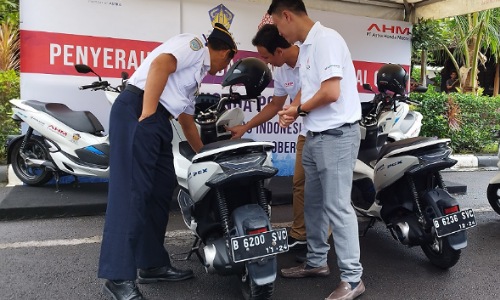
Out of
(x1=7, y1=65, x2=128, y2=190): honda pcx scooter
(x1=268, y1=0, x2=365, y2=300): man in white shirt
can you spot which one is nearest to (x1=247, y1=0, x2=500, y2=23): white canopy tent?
(x1=7, y1=65, x2=128, y2=190): honda pcx scooter

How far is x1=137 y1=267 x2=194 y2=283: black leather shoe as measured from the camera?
2975mm

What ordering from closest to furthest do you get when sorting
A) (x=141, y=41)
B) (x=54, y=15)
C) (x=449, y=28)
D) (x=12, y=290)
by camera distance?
1. (x=12, y=290)
2. (x=54, y=15)
3. (x=141, y=41)
4. (x=449, y=28)

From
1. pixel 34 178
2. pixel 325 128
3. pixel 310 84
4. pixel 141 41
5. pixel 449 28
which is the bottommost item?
pixel 34 178

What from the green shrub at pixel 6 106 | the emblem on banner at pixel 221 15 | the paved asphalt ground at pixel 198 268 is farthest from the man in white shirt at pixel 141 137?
the green shrub at pixel 6 106

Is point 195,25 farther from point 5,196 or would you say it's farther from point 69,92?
point 5,196

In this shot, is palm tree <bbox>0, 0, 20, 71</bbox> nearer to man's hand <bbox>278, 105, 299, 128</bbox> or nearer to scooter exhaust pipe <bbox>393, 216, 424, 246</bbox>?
man's hand <bbox>278, 105, 299, 128</bbox>

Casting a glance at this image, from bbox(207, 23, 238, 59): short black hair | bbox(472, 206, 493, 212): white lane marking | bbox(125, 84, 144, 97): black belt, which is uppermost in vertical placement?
bbox(207, 23, 238, 59): short black hair

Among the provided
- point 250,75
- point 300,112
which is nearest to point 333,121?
point 300,112

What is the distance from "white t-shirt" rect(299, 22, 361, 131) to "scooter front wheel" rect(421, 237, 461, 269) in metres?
1.17

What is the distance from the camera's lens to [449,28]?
33.7ft

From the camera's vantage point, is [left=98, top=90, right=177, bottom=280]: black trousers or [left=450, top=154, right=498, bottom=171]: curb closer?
[left=98, top=90, right=177, bottom=280]: black trousers

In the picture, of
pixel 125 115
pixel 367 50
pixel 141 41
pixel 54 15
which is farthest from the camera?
pixel 367 50

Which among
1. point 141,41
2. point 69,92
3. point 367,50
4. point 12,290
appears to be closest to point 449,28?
point 367,50

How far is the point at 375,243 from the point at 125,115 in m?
2.45
